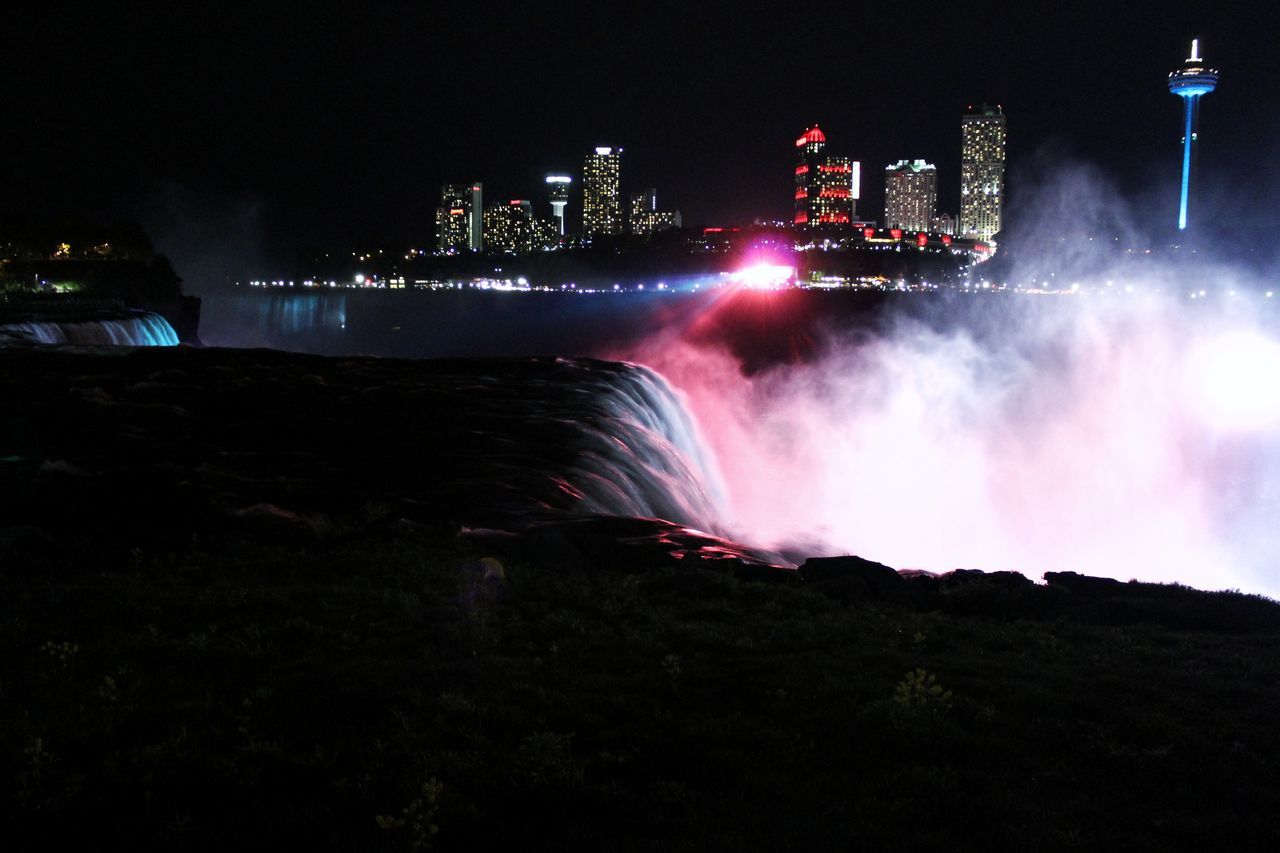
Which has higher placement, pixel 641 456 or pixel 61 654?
pixel 641 456

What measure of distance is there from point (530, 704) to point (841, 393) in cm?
5212

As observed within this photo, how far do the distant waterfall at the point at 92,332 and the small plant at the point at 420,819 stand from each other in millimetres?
30207

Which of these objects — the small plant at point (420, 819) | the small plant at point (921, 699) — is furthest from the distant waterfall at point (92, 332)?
the small plant at point (921, 699)

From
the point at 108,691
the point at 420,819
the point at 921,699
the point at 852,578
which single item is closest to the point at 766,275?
Answer: the point at 852,578

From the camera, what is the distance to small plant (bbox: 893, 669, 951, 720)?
21.9ft

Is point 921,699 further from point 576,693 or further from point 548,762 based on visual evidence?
point 548,762

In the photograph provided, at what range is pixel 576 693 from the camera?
6.96 metres

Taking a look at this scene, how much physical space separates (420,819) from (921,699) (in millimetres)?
3543

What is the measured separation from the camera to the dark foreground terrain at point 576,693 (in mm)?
5172

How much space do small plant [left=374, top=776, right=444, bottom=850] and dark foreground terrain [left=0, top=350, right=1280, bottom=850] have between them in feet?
0.07

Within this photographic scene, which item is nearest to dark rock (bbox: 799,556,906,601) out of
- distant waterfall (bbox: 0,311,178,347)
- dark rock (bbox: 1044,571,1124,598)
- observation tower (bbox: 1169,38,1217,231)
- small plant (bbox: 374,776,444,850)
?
dark rock (bbox: 1044,571,1124,598)

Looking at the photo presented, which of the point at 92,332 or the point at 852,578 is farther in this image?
the point at 92,332

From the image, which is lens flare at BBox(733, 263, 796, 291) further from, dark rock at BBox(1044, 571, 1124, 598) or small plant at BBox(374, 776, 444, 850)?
small plant at BBox(374, 776, 444, 850)

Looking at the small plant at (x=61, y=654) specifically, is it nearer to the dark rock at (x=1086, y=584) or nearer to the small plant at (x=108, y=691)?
the small plant at (x=108, y=691)
